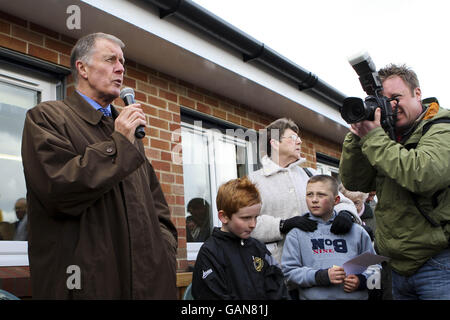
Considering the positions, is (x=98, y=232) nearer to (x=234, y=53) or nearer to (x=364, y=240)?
(x=364, y=240)

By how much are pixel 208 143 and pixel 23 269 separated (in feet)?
7.17

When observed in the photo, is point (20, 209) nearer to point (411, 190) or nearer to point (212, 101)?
point (212, 101)

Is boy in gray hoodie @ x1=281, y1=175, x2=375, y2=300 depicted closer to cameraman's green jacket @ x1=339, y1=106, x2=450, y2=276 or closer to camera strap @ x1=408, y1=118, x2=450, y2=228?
cameraman's green jacket @ x1=339, y1=106, x2=450, y2=276

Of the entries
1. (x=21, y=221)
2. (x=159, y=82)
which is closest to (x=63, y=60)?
(x=159, y=82)

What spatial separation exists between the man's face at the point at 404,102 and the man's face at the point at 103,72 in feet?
4.26

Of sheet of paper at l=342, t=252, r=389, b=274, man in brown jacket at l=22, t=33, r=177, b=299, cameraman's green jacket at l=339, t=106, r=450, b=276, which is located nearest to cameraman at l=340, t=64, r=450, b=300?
cameraman's green jacket at l=339, t=106, r=450, b=276

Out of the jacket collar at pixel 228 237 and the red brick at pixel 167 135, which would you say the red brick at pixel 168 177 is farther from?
the jacket collar at pixel 228 237

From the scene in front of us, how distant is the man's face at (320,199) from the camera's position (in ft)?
10.1

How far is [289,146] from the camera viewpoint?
11.7ft

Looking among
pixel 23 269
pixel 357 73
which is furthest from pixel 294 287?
pixel 23 269

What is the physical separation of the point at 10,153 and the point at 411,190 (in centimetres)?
229

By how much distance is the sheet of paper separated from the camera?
2.56 metres

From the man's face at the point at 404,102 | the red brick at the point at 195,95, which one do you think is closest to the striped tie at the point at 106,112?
the man's face at the point at 404,102

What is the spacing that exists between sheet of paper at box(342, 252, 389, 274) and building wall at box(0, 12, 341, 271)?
1.48 metres
